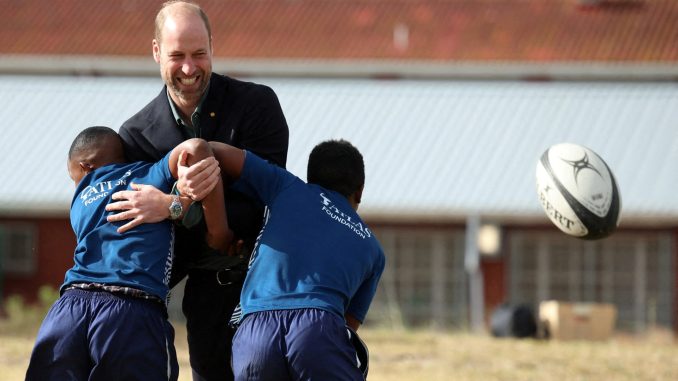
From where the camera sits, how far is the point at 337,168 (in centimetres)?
561

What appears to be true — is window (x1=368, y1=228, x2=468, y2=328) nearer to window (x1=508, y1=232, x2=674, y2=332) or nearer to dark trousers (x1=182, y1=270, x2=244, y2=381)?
window (x1=508, y1=232, x2=674, y2=332)

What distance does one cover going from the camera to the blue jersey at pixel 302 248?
5.21 m

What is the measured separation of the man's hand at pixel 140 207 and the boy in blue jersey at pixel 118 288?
39 mm

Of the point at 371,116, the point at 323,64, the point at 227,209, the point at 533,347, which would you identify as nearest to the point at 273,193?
the point at 227,209

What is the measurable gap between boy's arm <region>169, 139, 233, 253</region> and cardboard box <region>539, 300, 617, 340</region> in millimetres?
11695

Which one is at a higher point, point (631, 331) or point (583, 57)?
point (583, 57)

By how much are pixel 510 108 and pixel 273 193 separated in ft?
55.9

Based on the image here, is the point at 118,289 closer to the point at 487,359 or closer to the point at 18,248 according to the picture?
the point at 487,359

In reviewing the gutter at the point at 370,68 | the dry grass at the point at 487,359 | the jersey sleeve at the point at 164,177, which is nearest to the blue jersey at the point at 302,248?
the jersey sleeve at the point at 164,177

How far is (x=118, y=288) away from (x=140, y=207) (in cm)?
37

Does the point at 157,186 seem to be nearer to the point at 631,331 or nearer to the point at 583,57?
the point at 631,331

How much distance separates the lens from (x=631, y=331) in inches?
773

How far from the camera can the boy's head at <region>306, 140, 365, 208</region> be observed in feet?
18.4

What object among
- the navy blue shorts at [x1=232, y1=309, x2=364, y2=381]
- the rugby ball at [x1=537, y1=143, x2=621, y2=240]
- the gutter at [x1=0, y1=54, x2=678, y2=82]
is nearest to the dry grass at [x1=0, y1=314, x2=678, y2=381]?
the rugby ball at [x1=537, y1=143, x2=621, y2=240]
